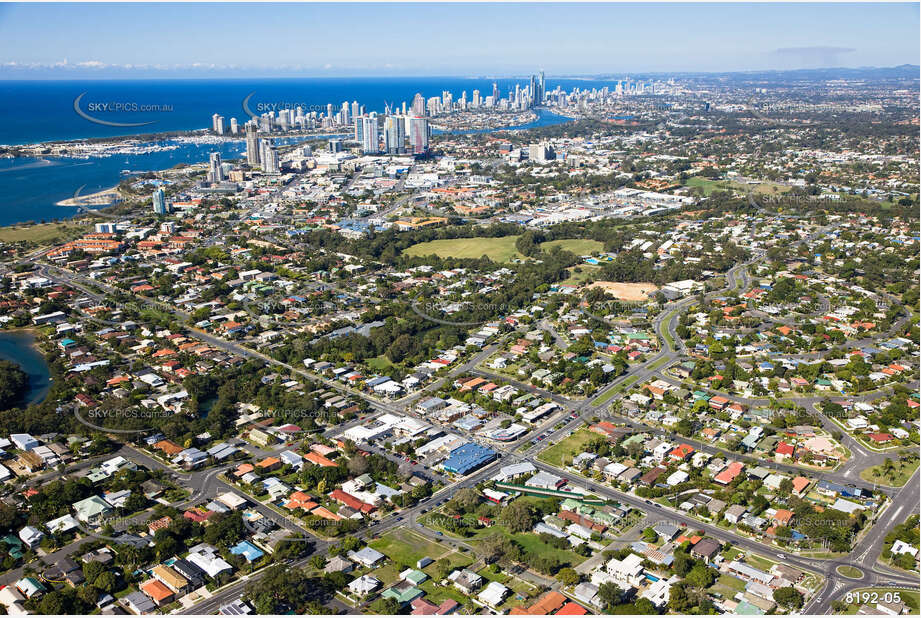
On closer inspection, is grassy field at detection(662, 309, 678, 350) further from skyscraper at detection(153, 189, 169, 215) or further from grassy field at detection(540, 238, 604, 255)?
skyscraper at detection(153, 189, 169, 215)

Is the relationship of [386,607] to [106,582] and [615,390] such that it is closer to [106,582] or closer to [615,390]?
[106,582]

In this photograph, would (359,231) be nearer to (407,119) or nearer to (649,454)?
(649,454)

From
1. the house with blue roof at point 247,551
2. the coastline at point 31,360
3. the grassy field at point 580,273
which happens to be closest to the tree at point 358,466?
the house with blue roof at point 247,551

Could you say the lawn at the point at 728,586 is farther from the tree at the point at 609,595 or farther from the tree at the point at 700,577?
the tree at the point at 609,595

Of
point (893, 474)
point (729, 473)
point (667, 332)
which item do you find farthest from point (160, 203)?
point (893, 474)

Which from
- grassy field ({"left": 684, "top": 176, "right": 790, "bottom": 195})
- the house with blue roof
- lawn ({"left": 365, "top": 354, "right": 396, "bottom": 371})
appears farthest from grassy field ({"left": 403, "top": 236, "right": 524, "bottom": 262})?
the house with blue roof

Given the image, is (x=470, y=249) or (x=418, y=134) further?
(x=418, y=134)
